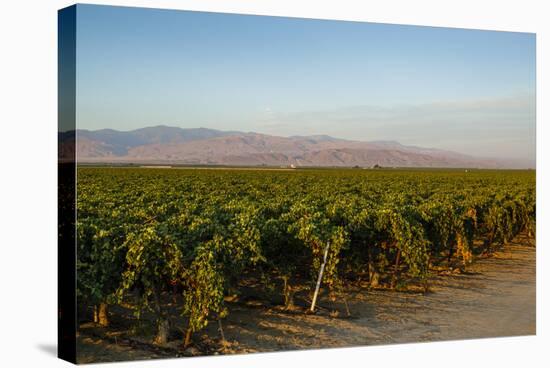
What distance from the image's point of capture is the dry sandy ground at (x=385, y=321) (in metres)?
9.86

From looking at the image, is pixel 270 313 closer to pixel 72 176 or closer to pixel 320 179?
pixel 320 179

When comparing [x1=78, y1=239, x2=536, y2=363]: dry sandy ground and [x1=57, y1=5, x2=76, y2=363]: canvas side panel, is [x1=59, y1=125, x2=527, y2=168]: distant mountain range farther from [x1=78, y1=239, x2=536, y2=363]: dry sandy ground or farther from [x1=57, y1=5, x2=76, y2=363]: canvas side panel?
[x1=78, y1=239, x2=536, y2=363]: dry sandy ground

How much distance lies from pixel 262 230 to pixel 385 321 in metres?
2.38

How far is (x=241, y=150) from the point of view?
10.5m

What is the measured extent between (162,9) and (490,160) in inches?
227

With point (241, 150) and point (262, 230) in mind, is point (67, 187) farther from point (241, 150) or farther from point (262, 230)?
point (262, 230)

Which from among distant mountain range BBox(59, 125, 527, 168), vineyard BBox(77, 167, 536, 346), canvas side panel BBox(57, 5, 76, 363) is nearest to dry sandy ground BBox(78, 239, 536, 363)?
vineyard BBox(77, 167, 536, 346)

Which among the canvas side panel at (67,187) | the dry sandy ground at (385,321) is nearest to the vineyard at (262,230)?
the canvas side panel at (67,187)

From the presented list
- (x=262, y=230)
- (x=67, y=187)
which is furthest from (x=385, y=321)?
(x=67, y=187)

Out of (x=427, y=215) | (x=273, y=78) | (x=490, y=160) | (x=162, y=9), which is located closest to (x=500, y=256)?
(x=427, y=215)

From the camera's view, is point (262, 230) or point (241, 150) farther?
point (262, 230)

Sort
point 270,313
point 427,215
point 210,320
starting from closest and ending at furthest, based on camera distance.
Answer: point 210,320 → point 270,313 → point 427,215

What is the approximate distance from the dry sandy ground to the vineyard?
11.9 inches
